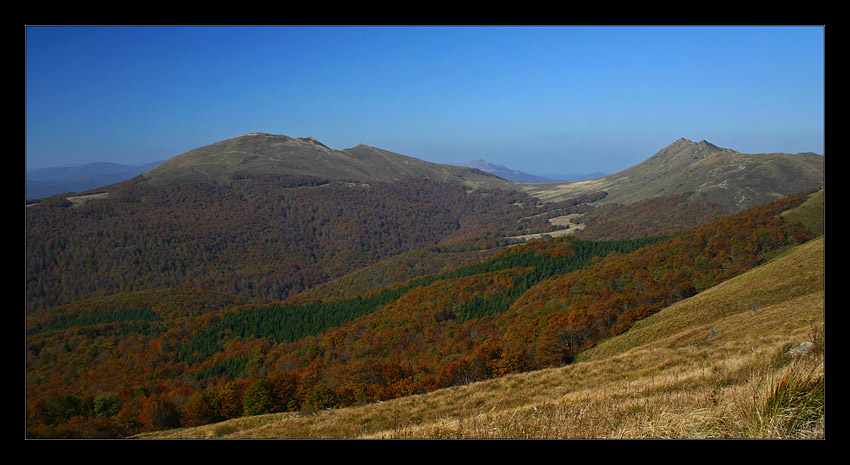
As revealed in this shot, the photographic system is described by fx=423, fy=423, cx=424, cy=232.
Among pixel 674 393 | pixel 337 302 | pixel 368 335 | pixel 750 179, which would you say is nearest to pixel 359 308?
pixel 337 302

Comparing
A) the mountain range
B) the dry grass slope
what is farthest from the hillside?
the dry grass slope

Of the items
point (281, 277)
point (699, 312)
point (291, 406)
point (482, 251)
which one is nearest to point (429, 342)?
point (291, 406)

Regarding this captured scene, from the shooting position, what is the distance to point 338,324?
89.8 metres

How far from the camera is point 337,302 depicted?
10725cm

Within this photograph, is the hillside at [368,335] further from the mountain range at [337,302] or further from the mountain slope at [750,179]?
the mountain slope at [750,179]

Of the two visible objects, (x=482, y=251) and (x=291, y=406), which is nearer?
(x=291, y=406)

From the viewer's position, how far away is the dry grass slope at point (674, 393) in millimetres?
5027

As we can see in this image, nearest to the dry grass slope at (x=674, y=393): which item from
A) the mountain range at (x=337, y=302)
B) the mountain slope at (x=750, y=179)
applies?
the mountain range at (x=337, y=302)

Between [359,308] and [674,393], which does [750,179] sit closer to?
[359,308]

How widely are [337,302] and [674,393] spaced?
341 ft

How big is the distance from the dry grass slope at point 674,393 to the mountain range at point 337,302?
8.16 m

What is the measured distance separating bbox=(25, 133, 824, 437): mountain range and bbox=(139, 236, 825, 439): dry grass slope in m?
8.16

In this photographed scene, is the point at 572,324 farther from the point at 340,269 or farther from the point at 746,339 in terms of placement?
the point at 340,269

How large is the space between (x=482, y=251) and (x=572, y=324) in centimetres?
12887
